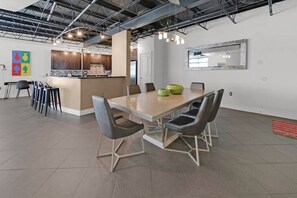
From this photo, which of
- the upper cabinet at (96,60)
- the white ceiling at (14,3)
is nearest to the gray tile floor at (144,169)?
the white ceiling at (14,3)

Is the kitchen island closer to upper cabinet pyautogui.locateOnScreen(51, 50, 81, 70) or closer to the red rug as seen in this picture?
upper cabinet pyautogui.locateOnScreen(51, 50, 81, 70)

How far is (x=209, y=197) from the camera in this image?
5.57 ft

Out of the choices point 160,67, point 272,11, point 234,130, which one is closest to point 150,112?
point 234,130

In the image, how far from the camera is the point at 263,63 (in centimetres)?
504

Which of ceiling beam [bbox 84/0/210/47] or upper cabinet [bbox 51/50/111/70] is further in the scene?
upper cabinet [bbox 51/50/111/70]

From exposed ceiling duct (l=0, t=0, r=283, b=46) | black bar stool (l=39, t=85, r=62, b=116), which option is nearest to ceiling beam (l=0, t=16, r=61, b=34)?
exposed ceiling duct (l=0, t=0, r=283, b=46)

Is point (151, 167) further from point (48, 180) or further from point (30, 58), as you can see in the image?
point (30, 58)

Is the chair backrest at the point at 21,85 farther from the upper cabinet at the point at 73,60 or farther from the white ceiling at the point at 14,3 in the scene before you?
the white ceiling at the point at 14,3

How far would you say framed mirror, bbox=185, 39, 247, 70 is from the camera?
5512 millimetres

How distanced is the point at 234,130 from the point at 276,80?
2.35m

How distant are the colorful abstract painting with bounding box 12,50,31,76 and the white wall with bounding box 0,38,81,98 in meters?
0.15

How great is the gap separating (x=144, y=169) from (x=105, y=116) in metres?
0.84

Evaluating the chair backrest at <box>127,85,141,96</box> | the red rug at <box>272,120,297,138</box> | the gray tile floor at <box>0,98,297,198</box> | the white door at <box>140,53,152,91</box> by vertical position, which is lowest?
the gray tile floor at <box>0,98,297,198</box>

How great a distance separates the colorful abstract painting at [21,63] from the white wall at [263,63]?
8328 millimetres
